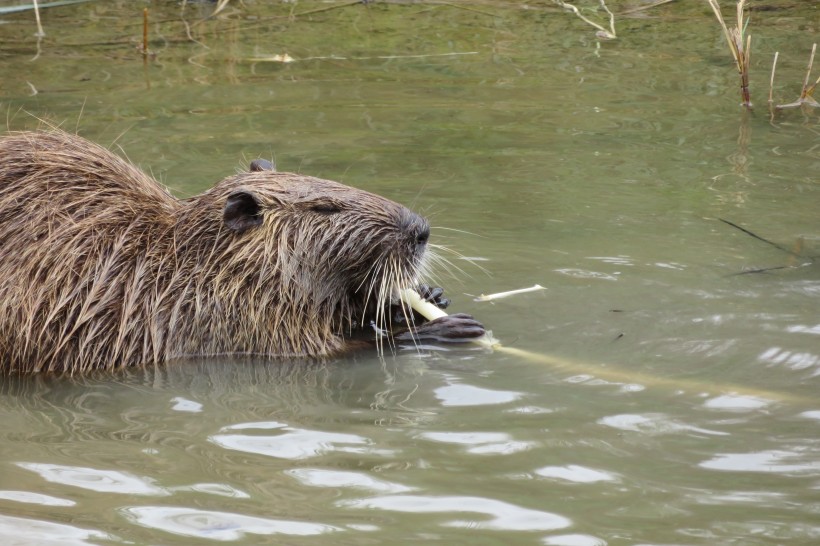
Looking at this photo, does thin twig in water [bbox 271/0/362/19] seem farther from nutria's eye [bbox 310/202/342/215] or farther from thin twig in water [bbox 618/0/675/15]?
nutria's eye [bbox 310/202/342/215]

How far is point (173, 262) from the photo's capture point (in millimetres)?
3941

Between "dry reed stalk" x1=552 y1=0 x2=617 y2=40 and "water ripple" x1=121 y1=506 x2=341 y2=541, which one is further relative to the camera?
"dry reed stalk" x1=552 y1=0 x2=617 y2=40

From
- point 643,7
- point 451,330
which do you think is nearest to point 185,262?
point 451,330

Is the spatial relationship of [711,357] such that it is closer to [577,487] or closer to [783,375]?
[783,375]

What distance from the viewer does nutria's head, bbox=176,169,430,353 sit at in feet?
12.8

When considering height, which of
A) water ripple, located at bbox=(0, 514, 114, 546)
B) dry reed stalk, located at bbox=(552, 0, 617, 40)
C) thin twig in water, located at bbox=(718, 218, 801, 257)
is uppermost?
dry reed stalk, located at bbox=(552, 0, 617, 40)

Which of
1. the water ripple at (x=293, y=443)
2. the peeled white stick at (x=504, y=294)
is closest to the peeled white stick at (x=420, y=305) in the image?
the peeled white stick at (x=504, y=294)

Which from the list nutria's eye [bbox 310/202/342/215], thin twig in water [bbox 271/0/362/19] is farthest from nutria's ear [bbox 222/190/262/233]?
thin twig in water [bbox 271/0/362/19]

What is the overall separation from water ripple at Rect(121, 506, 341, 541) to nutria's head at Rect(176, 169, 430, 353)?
4.50 ft

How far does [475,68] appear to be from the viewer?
755 centimetres

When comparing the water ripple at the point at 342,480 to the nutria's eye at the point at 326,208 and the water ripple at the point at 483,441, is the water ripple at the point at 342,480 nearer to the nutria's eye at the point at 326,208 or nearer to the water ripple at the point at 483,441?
the water ripple at the point at 483,441

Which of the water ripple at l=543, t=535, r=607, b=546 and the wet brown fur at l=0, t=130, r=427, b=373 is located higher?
the wet brown fur at l=0, t=130, r=427, b=373

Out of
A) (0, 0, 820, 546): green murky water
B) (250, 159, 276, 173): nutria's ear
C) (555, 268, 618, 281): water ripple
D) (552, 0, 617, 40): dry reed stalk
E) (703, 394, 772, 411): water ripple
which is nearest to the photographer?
(0, 0, 820, 546): green murky water

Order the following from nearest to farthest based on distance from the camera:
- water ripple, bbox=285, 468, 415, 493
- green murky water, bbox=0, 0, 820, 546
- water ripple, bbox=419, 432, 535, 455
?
green murky water, bbox=0, 0, 820, 546 < water ripple, bbox=285, 468, 415, 493 < water ripple, bbox=419, 432, 535, 455
